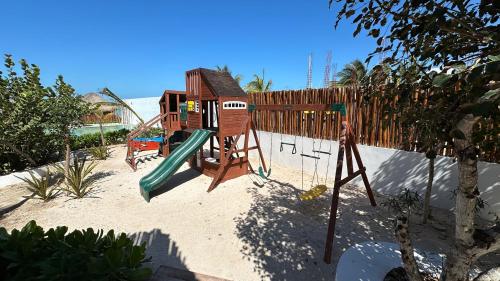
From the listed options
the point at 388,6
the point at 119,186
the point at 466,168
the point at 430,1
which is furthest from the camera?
the point at 119,186

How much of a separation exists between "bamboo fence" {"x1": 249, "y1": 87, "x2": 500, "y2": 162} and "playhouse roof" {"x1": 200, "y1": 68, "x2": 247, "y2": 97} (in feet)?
7.23

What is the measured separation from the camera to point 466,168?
1.76 meters

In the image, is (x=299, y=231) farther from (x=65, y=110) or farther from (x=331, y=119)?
(x=65, y=110)

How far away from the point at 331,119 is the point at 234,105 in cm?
331

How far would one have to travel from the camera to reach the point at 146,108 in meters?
21.9

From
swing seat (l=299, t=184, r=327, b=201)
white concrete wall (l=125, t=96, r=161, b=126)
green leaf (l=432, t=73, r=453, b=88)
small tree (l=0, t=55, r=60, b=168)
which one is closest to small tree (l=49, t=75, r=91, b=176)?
small tree (l=0, t=55, r=60, b=168)

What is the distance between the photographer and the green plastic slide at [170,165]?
6.51 meters

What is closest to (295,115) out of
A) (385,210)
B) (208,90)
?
(208,90)

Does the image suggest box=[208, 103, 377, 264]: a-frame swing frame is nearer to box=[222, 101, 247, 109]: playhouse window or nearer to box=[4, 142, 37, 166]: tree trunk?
box=[222, 101, 247, 109]: playhouse window

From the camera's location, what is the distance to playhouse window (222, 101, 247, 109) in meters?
7.60

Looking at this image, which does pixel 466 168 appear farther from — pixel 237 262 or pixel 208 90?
pixel 208 90

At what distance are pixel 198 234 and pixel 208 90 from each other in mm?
4922

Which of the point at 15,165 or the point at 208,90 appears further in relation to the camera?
the point at 15,165

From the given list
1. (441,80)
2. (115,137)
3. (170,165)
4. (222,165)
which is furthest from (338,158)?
(115,137)
